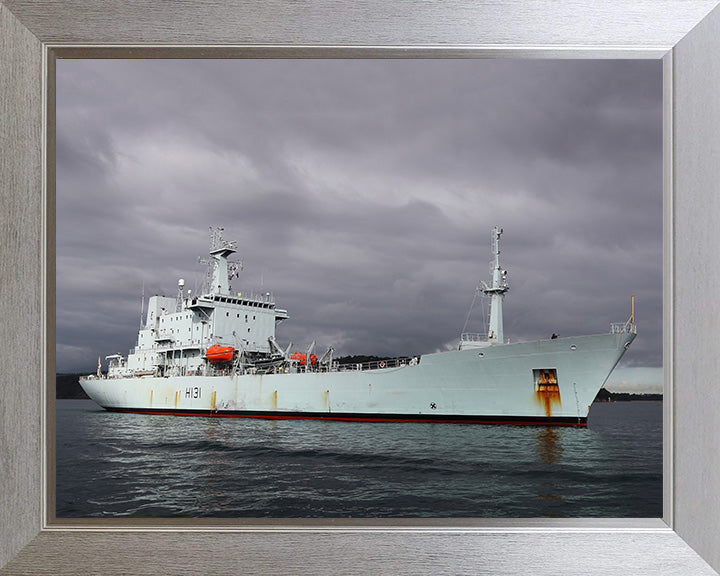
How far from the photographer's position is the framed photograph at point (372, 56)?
171 centimetres

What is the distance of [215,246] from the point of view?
617 inches

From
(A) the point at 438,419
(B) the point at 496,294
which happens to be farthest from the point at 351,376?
(B) the point at 496,294

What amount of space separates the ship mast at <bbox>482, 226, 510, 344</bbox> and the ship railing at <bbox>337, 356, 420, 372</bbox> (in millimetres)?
1429

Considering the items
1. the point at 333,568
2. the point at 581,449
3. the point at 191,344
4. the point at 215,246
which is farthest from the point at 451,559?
the point at 215,246

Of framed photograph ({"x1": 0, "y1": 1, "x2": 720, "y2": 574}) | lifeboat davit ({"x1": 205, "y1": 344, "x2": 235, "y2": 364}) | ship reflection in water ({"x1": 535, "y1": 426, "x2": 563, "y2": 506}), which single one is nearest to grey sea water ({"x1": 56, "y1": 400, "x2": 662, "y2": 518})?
ship reflection in water ({"x1": 535, "y1": 426, "x2": 563, "y2": 506})

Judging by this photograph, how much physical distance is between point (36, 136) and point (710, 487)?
7.59 feet

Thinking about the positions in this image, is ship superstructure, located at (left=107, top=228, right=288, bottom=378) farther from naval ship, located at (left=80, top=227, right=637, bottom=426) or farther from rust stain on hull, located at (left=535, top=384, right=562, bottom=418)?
rust stain on hull, located at (left=535, top=384, right=562, bottom=418)

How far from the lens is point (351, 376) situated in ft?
34.1

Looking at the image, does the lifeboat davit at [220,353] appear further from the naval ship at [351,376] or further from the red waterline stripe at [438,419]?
the red waterline stripe at [438,419]

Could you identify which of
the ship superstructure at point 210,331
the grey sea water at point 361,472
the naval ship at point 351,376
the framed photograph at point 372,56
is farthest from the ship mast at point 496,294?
the framed photograph at point 372,56

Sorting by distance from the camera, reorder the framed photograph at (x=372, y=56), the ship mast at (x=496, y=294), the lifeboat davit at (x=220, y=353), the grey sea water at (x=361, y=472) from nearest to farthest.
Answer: the framed photograph at (x=372, y=56) < the grey sea water at (x=361, y=472) < the ship mast at (x=496, y=294) < the lifeboat davit at (x=220, y=353)

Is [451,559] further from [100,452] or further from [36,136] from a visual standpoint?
[100,452]

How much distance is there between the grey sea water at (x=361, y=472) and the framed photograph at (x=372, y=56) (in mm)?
1429

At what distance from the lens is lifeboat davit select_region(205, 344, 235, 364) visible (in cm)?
1258
